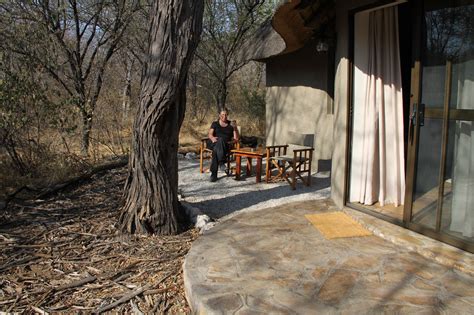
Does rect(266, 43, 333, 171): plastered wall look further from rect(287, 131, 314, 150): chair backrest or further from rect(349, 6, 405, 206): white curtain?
rect(349, 6, 405, 206): white curtain

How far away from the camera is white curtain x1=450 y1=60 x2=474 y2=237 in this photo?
3.13 metres

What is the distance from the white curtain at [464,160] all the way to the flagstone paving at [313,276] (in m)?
0.29

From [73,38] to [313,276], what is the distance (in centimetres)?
852

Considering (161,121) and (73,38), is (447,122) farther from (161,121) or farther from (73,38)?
(73,38)

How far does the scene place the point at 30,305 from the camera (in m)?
2.93

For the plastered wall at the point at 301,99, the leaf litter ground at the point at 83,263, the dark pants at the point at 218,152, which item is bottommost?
the leaf litter ground at the point at 83,263

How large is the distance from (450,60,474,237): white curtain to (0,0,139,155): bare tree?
6376 mm

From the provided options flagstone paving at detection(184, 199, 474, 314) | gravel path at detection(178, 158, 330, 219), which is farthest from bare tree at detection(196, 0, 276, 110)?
flagstone paving at detection(184, 199, 474, 314)

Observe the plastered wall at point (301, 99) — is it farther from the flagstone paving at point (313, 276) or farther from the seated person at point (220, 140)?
the flagstone paving at point (313, 276)

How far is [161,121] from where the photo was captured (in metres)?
4.04

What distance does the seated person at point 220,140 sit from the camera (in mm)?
6852

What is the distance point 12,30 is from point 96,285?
20.8ft

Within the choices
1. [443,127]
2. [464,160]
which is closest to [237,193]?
[443,127]

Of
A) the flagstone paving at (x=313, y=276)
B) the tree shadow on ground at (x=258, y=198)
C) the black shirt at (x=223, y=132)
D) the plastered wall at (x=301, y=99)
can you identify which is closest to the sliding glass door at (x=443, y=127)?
the flagstone paving at (x=313, y=276)
